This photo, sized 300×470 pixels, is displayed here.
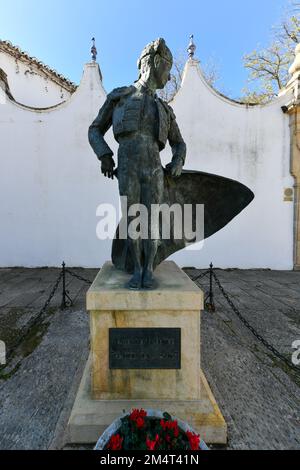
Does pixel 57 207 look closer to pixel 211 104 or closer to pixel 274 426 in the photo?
pixel 211 104

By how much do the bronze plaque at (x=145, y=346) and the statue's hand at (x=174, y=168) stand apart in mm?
1355

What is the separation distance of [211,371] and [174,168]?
7.02 ft

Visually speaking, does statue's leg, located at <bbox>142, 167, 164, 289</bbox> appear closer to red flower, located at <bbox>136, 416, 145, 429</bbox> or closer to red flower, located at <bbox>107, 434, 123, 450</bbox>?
red flower, located at <bbox>136, 416, 145, 429</bbox>

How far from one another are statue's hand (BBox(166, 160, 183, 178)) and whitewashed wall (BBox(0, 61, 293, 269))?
5.87 metres

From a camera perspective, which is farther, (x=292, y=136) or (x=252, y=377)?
(x=292, y=136)

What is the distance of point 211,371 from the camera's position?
8.93 ft

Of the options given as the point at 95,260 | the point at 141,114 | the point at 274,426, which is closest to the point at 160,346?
the point at 274,426

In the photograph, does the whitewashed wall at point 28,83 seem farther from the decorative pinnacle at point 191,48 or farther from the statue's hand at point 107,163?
the statue's hand at point 107,163

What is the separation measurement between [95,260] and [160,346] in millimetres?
6502

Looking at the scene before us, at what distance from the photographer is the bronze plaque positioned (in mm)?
1923

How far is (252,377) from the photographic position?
8.62 feet

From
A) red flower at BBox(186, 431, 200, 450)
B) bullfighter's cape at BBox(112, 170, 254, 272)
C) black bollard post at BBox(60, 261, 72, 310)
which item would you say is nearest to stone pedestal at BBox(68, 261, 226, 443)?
red flower at BBox(186, 431, 200, 450)

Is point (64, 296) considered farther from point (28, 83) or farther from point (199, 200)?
point (28, 83)

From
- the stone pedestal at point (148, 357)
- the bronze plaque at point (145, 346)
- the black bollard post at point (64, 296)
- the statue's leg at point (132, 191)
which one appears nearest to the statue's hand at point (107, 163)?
the statue's leg at point (132, 191)
